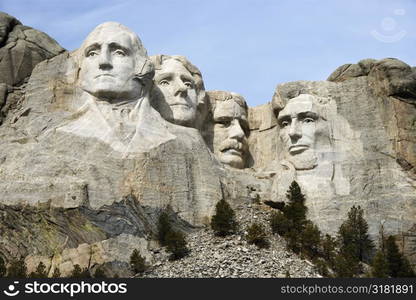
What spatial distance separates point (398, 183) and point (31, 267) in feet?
29.4

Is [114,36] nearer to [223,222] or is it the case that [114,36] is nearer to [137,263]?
[223,222]

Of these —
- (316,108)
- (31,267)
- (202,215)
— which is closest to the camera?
(31,267)

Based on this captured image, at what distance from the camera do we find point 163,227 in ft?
122

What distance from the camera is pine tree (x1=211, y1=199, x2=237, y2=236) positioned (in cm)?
3753

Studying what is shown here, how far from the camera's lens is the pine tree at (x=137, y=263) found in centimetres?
3606

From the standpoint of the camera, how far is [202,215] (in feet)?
126

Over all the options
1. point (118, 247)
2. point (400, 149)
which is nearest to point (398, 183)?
point (400, 149)

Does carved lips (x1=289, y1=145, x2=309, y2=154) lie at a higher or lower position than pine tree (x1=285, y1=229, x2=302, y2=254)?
higher

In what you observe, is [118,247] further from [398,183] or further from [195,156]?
[398,183]

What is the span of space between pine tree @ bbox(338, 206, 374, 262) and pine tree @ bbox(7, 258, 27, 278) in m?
7.21

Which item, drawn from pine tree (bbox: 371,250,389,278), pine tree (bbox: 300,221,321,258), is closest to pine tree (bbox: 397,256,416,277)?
pine tree (bbox: 371,250,389,278)

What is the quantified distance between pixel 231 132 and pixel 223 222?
178 inches

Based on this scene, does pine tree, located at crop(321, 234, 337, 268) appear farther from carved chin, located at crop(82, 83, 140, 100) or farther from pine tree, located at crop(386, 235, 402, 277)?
carved chin, located at crop(82, 83, 140, 100)

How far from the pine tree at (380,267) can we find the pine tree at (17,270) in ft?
23.8
